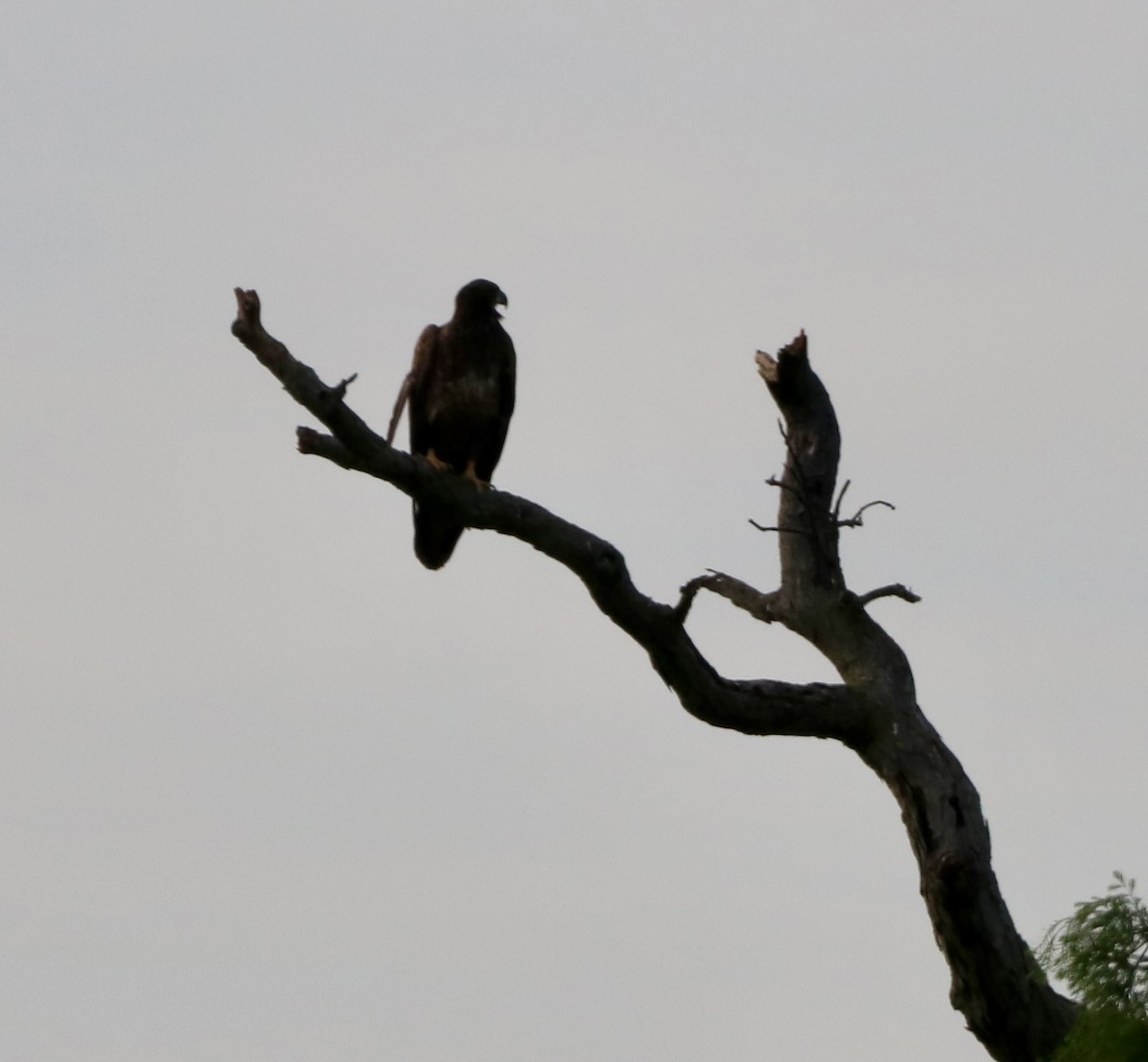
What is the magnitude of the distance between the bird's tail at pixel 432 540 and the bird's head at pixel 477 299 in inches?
41.2

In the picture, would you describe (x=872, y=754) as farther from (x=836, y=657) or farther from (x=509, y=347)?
(x=509, y=347)

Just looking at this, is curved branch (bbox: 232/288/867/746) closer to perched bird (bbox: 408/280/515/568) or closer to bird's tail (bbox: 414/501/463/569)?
bird's tail (bbox: 414/501/463/569)

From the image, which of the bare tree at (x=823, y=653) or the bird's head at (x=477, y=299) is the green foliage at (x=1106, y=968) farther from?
the bird's head at (x=477, y=299)

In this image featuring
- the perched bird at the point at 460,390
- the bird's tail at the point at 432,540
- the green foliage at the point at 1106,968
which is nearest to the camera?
the green foliage at the point at 1106,968

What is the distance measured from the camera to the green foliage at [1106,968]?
208 inches

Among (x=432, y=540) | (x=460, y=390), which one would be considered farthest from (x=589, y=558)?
(x=460, y=390)

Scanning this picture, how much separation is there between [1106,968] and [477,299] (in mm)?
5409

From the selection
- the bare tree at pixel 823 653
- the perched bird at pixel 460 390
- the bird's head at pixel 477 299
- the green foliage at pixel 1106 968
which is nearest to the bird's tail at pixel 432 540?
the perched bird at pixel 460 390

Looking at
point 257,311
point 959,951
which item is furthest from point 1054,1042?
point 257,311

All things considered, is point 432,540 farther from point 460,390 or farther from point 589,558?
point 589,558

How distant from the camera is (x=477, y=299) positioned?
996 centimetres

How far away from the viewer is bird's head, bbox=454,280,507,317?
9953mm

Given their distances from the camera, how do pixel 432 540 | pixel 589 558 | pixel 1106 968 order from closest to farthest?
pixel 1106 968, pixel 589 558, pixel 432 540

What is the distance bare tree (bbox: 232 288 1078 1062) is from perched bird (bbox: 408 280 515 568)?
2075 mm
